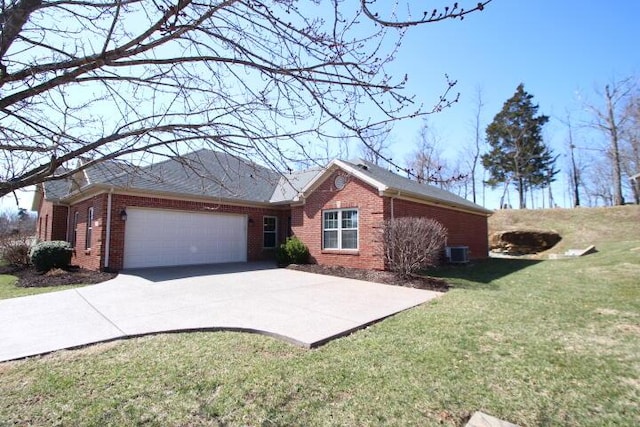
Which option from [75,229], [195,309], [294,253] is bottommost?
[195,309]

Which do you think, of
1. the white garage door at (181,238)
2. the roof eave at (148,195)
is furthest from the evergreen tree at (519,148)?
the white garage door at (181,238)

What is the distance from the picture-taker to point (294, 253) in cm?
1404

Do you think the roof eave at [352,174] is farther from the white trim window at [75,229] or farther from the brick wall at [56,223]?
the brick wall at [56,223]

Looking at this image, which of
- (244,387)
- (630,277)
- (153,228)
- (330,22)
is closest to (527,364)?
(244,387)

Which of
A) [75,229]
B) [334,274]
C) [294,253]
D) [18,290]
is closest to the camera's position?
[18,290]

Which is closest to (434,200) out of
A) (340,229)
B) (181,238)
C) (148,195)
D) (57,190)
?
(340,229)

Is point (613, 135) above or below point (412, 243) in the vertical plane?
above

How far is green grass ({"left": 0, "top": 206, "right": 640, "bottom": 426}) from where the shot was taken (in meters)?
3.01

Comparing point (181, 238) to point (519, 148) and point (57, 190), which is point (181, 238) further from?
point (519, 148)

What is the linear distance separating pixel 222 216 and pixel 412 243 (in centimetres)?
869

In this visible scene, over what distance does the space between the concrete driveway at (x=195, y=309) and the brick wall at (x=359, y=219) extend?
2.06 m

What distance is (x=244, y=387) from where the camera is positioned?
346 cm

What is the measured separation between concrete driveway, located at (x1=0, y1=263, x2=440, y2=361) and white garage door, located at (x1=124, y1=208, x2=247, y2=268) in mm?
2279

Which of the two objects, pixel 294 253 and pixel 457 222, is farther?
pixel 457 222
